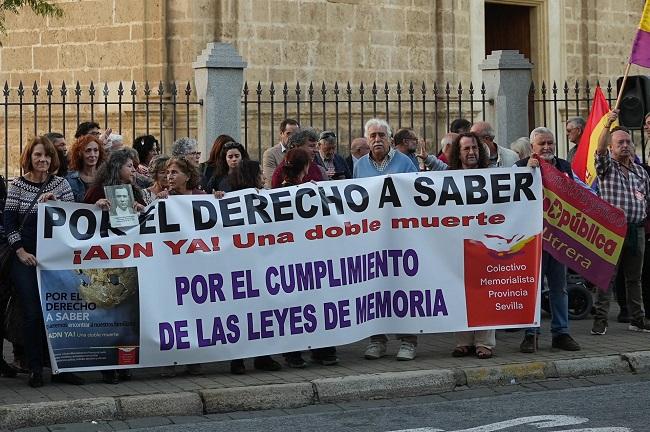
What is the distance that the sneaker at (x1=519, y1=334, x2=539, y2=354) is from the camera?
11.2m

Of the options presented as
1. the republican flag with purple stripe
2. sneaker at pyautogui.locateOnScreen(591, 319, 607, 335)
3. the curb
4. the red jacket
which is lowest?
the curb

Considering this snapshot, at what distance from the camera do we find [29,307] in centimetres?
988

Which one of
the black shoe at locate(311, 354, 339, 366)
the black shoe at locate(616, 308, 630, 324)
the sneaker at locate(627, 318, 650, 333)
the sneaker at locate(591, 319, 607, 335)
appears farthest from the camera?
the black shoe at locate(616, 308, 630, 324)

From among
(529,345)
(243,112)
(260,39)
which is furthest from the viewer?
(260,39)

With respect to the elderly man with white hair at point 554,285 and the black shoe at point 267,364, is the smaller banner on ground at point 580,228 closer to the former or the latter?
the elderly man with white hair at point 554,285

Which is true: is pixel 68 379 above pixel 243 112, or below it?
below

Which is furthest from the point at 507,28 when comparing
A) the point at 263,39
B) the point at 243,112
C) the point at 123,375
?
the point at 123,375

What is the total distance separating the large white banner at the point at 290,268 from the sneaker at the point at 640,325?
171 centimetres

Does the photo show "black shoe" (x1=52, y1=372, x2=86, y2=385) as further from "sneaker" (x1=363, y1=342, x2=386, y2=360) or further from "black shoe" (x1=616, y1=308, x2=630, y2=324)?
"black shoe" (x1=616, y1=308, x2=630, y2=324)

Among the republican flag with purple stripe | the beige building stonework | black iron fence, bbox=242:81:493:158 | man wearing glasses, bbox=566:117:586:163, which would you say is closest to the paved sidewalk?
man wearing glasses, bbox=566:117:586:163

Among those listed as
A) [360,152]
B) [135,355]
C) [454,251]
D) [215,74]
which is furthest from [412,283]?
[215,74]

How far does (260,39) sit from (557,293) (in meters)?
10.3

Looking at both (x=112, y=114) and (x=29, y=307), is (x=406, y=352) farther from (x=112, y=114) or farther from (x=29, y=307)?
(x=112, y=114)

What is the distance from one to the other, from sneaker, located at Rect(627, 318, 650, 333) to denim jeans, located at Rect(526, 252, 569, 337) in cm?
132
